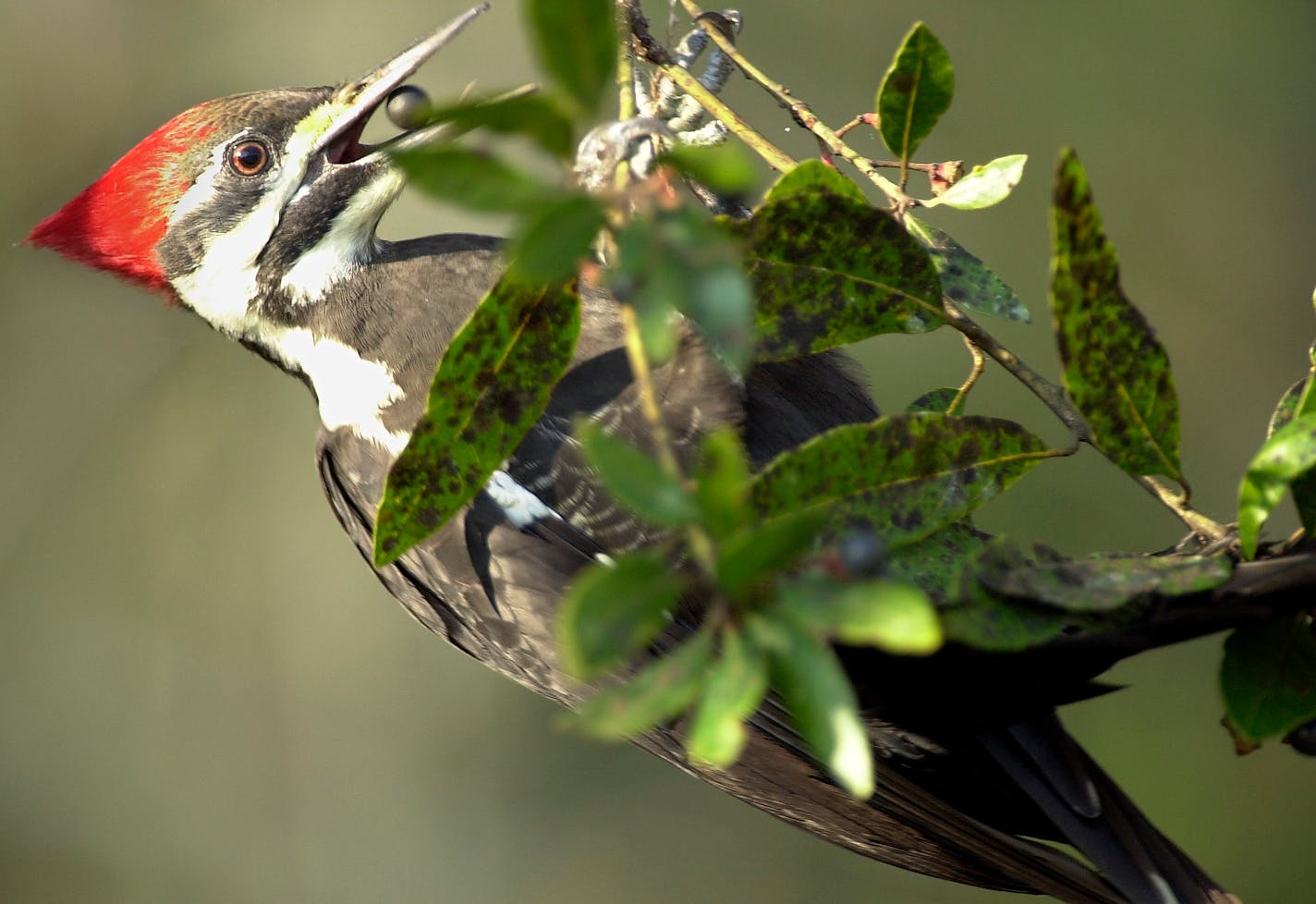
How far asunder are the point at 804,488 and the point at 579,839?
14.8ft

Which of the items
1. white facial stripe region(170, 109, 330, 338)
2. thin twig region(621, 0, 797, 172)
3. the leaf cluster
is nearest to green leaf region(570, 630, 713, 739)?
the leaf cluster

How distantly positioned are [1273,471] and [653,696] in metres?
0.61

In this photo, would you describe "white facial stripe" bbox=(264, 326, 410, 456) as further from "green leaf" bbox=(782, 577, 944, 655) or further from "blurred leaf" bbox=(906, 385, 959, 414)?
"green leaf" bbox=(782, 577, 944, 655)

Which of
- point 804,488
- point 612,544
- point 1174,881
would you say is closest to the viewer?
point 804,488

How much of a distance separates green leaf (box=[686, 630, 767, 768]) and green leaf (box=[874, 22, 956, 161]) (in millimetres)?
851

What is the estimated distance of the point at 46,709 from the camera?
18.4 feet

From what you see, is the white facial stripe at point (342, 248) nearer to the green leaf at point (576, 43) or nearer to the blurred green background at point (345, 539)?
the green leaf at point (576, 43)

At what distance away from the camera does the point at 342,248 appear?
2227mm

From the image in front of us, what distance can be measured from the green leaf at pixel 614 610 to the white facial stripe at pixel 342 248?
1.63 m

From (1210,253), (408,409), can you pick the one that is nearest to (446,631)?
(408,409)

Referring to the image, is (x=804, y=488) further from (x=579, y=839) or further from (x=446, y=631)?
(x=579, y=839)

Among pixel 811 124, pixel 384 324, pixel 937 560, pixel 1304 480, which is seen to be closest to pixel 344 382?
pixel 384 324

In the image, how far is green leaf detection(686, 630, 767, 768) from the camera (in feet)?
2.24

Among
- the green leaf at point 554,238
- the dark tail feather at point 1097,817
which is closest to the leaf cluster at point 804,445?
the green leaf at point 554,238
